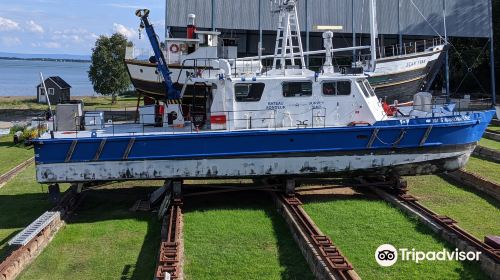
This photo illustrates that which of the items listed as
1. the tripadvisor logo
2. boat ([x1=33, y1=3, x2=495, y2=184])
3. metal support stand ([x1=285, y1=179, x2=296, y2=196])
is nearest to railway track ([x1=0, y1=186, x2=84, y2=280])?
boat ([x1=33, y1=3, x2=495, y2=184])

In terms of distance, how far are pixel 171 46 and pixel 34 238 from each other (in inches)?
563

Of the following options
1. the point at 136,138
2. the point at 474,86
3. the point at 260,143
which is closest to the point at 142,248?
the point at 136,138

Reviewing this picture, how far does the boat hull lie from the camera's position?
1164cm

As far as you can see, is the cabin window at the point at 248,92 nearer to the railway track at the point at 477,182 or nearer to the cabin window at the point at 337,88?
the cabin window at the point at 337,88

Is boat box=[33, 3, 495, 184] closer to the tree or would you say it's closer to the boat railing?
the boat railing

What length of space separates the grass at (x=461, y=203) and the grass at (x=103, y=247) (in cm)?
622

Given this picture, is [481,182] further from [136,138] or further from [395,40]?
[395,40]

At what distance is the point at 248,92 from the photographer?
41.0 ft

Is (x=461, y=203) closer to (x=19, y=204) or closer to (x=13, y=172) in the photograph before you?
(x=19, y=204)

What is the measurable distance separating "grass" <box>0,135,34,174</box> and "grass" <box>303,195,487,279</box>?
11354 millimetres

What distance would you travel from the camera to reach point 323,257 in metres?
7.71

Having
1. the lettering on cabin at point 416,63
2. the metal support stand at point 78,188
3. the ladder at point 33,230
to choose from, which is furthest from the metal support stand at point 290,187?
the lettering on cabin at point 416,63

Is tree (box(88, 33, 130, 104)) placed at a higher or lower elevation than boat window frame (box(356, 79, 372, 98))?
higher

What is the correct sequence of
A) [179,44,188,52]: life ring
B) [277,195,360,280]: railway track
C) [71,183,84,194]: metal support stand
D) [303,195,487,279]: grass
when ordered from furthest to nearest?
1. [179,44,188,52]: life ring
2. [71,183,84,194]: metal support stand
3. [303,195,487,279]: grass
4. [277,195,360,280]: railway track
